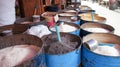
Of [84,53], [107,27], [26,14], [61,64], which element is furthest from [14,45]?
[26,14]

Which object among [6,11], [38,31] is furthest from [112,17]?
[38,31]

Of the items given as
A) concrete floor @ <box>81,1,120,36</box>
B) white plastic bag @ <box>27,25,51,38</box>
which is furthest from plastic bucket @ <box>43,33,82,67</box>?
concrete floor @ <box>81,1,120,36</box>

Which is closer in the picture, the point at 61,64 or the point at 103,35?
the point at 61,64

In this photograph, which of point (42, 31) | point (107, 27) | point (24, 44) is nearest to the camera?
point (24, 44)

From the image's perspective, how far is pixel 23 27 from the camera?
161 cm

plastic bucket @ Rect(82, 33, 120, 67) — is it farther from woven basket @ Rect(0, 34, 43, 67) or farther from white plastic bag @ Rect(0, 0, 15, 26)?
white plastic bag @ Rect(0, 0, 15, 26)

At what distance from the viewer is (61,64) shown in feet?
3.47

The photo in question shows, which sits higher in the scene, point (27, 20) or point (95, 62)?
point (27, 20)

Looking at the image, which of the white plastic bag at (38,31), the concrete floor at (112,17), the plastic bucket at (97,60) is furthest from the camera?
the concrete floor at (112,17)

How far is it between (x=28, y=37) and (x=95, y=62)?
59 centimetres

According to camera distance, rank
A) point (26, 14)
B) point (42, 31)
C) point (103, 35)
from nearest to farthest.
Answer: point (42, 31)
point (103, 35)
point (26, 14)

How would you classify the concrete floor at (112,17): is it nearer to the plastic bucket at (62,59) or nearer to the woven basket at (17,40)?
the plastic bucket at (62,59)

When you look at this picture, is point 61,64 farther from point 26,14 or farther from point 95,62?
point 26,14

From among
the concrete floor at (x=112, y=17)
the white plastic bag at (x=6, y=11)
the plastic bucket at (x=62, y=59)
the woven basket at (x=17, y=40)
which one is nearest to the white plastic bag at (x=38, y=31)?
the woven basket at (x=17, y=40)
